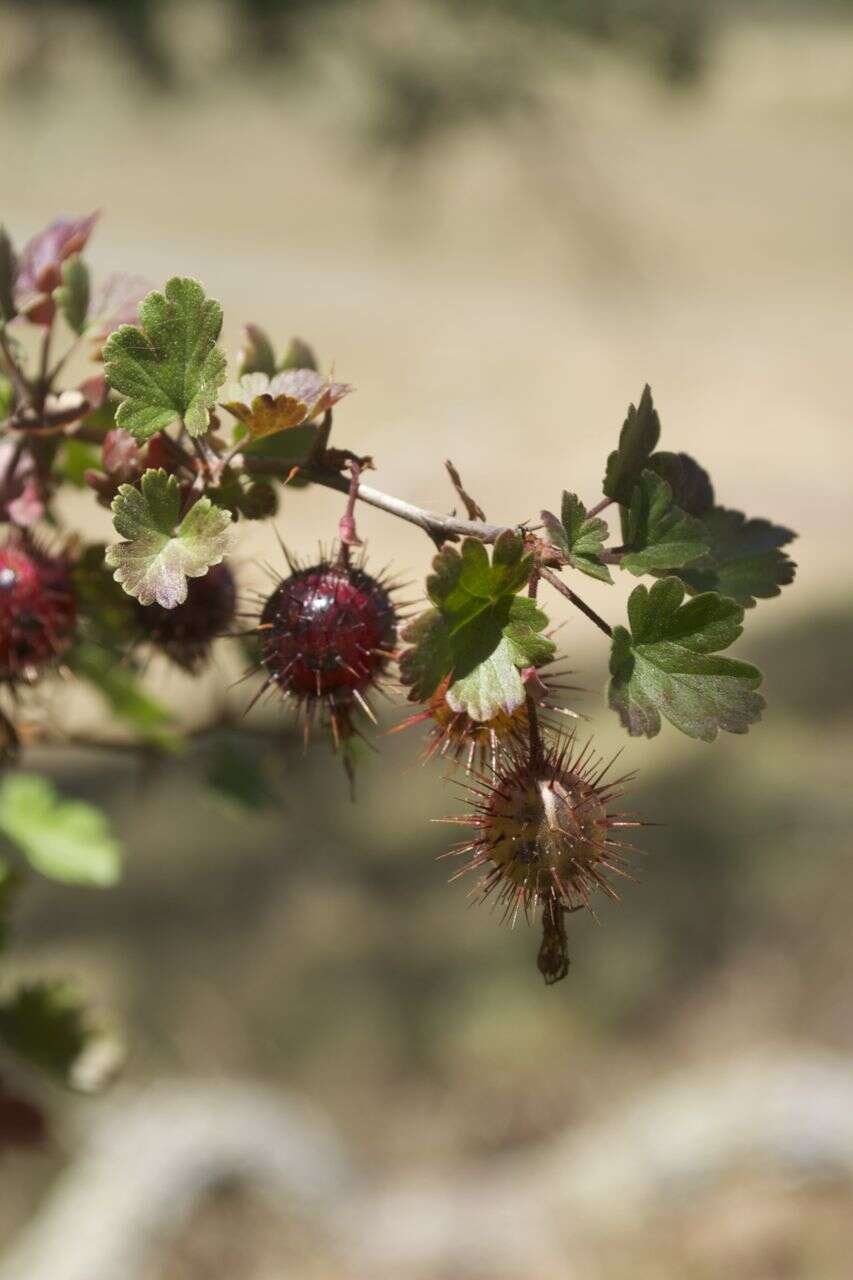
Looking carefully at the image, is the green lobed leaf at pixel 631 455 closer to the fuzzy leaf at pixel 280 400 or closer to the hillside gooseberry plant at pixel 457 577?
the hillside gooseberry plant at pixel 457 577

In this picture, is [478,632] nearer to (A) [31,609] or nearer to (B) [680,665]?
(B) [680,665]

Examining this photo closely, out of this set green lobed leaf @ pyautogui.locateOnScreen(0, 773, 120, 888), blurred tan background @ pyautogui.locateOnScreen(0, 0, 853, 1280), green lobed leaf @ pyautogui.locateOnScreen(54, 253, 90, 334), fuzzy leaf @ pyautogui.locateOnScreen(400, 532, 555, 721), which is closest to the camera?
fuzzy leaf @ pyautogui.locateOnScreen(400, 532, 555, 721)

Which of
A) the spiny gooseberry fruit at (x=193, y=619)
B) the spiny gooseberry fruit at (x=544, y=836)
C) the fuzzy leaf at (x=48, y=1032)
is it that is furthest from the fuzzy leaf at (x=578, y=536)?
the fuzzy leaf at (x=48, y=1032)

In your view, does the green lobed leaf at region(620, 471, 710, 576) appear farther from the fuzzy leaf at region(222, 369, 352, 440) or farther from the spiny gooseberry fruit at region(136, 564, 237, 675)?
the spiny gooseberry fruit at region(136, 564, 237, 675)

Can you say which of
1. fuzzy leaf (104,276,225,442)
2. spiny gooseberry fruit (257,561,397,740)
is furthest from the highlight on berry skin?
fuzzy leaf (104,276,225,442)

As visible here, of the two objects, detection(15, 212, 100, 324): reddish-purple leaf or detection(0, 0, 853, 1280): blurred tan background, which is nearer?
detection(15, 212, 100, 324): reddish-purple leaf
